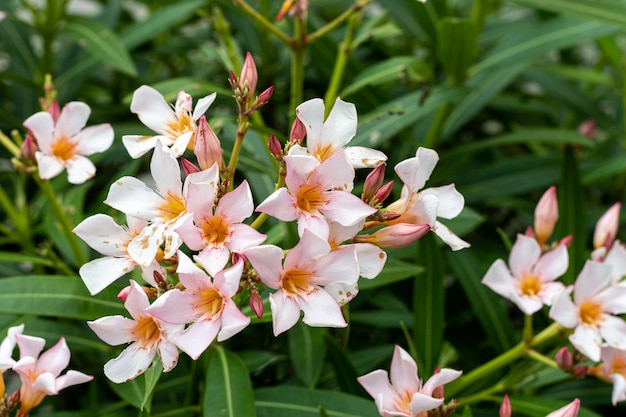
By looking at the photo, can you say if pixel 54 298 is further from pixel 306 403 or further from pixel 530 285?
pixel 530 285

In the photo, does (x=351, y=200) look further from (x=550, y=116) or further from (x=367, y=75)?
(x=550, y=116)

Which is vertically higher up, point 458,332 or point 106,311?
point 106,311

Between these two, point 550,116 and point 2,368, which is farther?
point 550,116

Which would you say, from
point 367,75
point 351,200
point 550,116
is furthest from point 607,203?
point 351,200

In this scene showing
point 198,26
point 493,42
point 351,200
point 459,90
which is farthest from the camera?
point 198,26

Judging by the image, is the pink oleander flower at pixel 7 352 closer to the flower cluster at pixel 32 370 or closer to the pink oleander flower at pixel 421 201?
the flower cluster at pixel 32 370

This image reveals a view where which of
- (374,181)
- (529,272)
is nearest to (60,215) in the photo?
(374,181)

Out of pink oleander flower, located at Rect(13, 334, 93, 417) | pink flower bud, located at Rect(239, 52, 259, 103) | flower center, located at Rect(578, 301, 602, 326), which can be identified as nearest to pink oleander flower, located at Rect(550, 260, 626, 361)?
flower center, located at Rect(578, 301, 602, 326)
